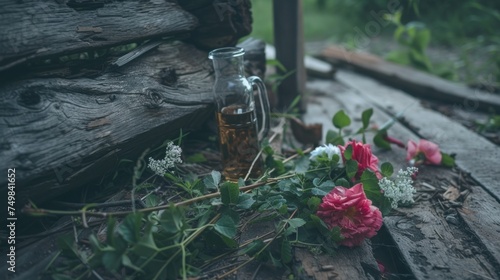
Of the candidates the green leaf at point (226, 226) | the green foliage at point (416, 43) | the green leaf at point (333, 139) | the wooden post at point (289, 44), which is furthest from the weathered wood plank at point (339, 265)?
the green foliage at point (416, 43)

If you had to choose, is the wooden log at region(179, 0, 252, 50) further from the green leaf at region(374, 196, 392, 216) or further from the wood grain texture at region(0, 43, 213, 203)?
the green leaf at region(374, 196, 392, 216)

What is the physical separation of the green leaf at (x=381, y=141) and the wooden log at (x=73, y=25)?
3.75ft

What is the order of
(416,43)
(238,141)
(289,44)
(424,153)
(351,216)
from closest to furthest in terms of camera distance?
(351,216), (238,141), (424,153), (289,44), (416,43)

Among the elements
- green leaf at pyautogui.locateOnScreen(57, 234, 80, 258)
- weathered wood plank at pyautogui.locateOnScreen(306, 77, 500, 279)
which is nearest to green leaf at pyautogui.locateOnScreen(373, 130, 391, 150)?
weathered wood plank at pyautogui.locateOnScreen(306, 77, 500, 279)

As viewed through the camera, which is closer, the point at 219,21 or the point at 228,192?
the point at 228,192

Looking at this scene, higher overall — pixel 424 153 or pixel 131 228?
pixel 131 228

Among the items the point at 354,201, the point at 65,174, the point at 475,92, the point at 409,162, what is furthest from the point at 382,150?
the point at 65,174

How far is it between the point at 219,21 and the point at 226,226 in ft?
3.48

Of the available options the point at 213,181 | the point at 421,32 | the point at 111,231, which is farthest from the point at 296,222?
the point at 421,32

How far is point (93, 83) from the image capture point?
1.80 meters

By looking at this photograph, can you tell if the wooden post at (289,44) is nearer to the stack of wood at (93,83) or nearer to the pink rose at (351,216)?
the stack of wood at (93,83)

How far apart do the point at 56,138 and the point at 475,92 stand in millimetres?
2890

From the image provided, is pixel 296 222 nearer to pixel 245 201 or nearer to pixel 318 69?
pixel 245 201

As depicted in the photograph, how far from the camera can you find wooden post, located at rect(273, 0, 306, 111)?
121 inches
